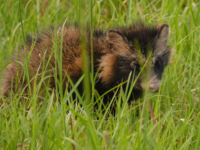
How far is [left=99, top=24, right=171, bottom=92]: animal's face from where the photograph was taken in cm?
405

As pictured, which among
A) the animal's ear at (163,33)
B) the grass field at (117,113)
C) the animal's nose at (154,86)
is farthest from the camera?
the animal's ear at (163,33)

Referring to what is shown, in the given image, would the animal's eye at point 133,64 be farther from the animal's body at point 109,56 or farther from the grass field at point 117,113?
the grass field at point 117,113

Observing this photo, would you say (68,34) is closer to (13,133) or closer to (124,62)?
(124,62)

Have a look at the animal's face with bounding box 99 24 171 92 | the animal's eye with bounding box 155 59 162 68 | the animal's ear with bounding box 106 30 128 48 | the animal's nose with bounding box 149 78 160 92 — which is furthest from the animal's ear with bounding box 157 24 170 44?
the animal's nose with bounding box 149 78 160 92

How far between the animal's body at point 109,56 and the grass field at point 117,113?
0.25 metres

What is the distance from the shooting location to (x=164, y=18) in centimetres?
538

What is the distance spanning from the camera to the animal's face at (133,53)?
405cm

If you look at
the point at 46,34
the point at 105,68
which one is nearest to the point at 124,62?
the point at 105,68

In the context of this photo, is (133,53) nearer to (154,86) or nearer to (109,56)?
(109,56)

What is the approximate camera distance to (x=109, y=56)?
14.0 ft

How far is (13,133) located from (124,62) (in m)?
1.85

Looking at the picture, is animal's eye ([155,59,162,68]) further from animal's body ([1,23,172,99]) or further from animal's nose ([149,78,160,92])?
animal's nose ([149,78,160,92])

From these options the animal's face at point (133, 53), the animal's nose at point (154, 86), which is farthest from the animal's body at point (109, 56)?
the animal's nose at point (154, 86)

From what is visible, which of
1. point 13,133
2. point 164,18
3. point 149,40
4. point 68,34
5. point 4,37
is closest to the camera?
point 13,133
